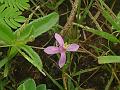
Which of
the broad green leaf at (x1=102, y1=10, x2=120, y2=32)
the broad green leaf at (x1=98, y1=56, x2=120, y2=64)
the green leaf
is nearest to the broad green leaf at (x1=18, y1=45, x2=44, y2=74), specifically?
the green leaf

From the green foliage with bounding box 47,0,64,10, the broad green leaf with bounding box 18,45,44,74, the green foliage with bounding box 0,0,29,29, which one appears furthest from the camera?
the green foliage with bounding box 47,0,64,10

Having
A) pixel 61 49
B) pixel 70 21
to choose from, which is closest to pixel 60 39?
pixel 61 49

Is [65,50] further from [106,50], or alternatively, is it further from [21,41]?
[106,50]

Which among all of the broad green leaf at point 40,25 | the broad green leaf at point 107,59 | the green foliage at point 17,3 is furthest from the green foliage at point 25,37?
the broad green leaf at point 107,59

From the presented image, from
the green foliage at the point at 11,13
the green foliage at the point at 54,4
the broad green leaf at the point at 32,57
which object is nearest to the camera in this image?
the broad green leaf at the point at 32,57

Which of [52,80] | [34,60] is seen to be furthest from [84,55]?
[34,60]

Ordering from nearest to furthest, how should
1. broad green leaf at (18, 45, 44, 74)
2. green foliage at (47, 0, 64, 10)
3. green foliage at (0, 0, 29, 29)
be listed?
broad green leaf at (18, 45, 44, 74)
green foliage at (0, 0, 29, 29)
green foliage at (47, 0, 64, 10)

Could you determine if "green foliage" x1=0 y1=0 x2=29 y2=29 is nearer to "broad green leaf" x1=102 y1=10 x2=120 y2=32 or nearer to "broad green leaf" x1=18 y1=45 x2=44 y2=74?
"broad green leaf" x1=18 y1=45 x2=44 y2=74

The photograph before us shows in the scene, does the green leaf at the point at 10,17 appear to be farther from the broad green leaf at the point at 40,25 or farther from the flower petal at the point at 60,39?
the flower petal at the point at 60,39
